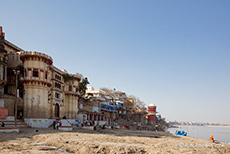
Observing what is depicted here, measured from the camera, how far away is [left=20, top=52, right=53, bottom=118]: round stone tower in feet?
110

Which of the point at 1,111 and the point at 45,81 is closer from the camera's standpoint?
the point at 1,111

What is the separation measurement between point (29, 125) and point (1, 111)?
5016 millimetres

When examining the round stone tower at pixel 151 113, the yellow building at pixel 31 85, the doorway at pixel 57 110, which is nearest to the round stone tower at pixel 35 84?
the yellow building at pixel 31 85

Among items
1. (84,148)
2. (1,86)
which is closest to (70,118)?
(1,86)

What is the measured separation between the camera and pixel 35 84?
3400 centimetres

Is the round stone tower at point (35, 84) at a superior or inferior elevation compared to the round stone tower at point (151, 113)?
superior

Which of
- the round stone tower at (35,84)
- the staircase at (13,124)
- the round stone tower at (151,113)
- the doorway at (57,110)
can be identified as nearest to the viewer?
the staircase at (13,124)

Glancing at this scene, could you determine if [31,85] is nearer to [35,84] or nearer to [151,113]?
[35,84]

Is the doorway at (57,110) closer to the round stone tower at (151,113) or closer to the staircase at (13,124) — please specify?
the staircase at (13,124)

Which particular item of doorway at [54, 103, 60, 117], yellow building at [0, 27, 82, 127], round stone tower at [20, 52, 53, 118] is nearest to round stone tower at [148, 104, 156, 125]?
doorway at [54, 103, 60, 117]

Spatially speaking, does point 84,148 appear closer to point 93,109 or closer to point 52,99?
point 52,99

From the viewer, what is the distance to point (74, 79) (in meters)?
46.8

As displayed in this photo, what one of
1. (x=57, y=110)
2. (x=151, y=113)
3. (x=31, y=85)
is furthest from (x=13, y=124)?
(x=151, y=113)

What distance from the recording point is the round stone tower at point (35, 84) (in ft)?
110
